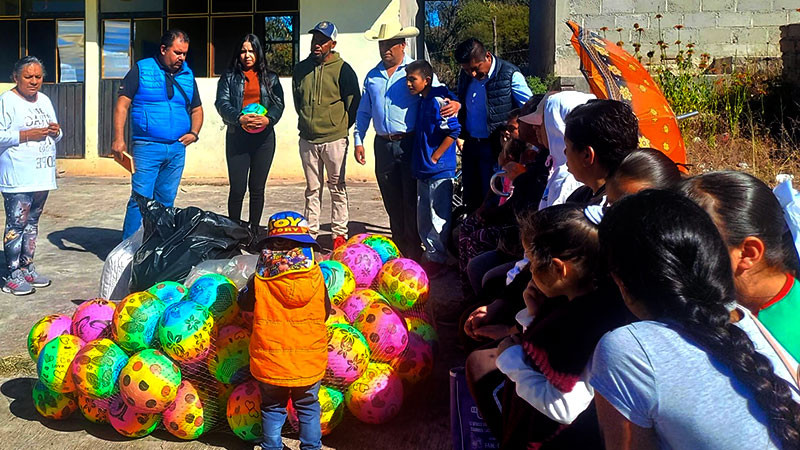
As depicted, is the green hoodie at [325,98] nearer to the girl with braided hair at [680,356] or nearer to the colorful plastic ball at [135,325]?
the colorful plastic ball at [135,325]

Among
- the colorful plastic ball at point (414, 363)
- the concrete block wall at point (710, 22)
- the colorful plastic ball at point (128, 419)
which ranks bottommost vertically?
the colorful plastic ball at point (128, 419)

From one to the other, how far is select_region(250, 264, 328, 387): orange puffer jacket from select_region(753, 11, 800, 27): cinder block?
1049cm

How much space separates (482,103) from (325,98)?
4.99 feet

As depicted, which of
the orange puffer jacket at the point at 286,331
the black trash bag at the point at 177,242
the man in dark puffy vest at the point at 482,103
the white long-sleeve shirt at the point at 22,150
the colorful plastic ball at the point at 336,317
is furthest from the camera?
the man in dark puffy vest at the point at 482,103

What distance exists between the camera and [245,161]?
260 inches

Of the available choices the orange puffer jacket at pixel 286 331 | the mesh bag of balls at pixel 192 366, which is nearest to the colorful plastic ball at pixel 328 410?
the mesh bag of balls at pixel 192 366

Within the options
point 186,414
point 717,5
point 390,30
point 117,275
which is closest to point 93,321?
point 186,414

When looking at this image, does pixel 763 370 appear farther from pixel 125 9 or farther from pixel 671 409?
pixel 125 9

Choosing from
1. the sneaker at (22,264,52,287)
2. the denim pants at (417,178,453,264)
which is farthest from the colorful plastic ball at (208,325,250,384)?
the sneaker at (22,264,52,287)

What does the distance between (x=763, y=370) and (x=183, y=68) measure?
571 centimetres

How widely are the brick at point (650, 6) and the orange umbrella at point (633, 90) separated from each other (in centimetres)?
797

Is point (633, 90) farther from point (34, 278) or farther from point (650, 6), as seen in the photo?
point (650, 6)

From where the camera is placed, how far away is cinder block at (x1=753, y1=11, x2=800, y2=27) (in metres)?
11.2

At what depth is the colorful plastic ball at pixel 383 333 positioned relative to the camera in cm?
383
